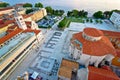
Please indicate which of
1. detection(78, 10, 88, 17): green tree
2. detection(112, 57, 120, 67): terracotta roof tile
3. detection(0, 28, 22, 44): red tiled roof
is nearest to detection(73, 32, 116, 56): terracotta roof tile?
detection(112, 57, 120, 67): terracotta roof tile

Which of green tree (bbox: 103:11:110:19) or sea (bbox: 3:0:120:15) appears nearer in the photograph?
green tree (bbox: 103:11:110:19)

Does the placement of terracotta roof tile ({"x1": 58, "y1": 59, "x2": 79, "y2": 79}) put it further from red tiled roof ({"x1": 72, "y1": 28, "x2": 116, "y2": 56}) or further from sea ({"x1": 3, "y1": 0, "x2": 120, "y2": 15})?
sea ({"x1": 3, "y1": 0, "x2": 120, "y2": 15})

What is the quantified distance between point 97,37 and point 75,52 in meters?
7.84

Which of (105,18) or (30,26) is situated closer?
(30,26)

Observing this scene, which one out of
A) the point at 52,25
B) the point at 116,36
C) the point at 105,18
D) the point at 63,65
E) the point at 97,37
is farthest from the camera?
the point at 105,18

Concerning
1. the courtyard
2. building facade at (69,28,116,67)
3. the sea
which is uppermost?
the sea

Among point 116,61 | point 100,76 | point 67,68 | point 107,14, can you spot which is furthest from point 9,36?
point 107,14

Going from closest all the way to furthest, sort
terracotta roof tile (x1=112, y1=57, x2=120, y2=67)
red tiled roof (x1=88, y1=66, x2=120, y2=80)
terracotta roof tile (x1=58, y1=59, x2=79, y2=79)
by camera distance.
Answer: red tiled roof (x1=88, y1=66, x2=120, y2=80)
terracotta roof tile (x1=58, y1=59, x2=79, y2=79)
terracotta roof tile (x1=112, y1=57, x2=120, y2=67)

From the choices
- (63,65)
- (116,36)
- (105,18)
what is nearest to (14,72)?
(63,65)

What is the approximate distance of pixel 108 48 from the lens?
2953 cm

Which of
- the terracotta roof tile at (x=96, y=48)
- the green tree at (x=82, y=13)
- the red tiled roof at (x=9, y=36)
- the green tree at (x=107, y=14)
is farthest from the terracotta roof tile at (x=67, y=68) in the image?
the green tree at (x=107, y=14)

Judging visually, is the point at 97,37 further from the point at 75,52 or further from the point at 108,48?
the point at 75,52

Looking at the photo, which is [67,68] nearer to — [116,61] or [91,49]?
[91,49]

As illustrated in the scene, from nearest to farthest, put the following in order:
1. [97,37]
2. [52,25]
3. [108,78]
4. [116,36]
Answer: [108,78]
[97,37]
[116,36]
[52,25]
